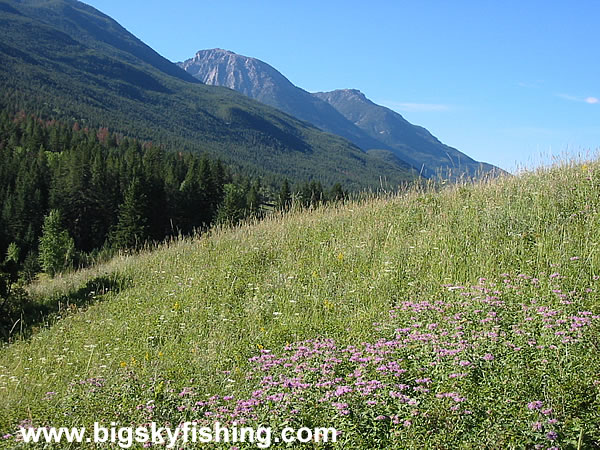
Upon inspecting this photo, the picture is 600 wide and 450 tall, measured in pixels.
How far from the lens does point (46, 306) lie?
1438 centimetres

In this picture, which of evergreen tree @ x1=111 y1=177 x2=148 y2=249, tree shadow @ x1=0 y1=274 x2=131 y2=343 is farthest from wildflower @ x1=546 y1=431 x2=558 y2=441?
evergreen tree @ x1=111 y1=177 x2=148 y2=249

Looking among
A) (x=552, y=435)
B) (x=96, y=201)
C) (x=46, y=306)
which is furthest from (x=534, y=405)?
(x=96, y=201)

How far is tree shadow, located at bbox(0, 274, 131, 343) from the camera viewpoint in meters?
10.8

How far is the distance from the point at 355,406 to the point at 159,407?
79.8 inches

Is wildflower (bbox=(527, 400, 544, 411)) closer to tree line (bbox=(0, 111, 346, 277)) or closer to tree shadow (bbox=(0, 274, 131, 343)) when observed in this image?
tree shadow (bbox=(0, 274, 131, 343))

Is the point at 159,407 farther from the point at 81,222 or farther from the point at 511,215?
the point at 81,222

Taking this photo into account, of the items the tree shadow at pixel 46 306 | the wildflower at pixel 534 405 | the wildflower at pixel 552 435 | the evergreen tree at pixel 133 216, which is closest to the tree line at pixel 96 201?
the evergreen tree at pixel 133 216

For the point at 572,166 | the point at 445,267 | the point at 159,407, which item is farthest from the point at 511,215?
the point at 159,407

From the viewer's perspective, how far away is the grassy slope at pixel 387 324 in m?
4.03

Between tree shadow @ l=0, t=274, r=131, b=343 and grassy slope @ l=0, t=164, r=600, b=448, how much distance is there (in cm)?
57

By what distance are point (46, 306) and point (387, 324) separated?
12231 millimetres

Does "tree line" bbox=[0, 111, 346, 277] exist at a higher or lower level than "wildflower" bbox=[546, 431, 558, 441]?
lower

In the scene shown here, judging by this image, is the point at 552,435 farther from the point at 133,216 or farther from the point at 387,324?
the point at 133,216

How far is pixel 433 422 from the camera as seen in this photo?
400 cm
